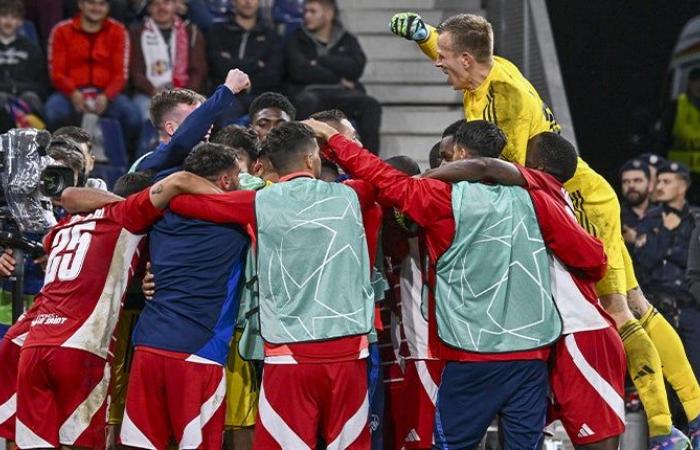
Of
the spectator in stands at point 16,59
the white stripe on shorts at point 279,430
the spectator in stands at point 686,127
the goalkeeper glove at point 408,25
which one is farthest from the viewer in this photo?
the spectator in stands at point 686,127

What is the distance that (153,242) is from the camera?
7.55 meters

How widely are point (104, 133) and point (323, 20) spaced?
Answer: 6.80 ft

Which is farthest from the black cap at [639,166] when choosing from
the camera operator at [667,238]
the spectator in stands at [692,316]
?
the spectator in stands at [692,316]

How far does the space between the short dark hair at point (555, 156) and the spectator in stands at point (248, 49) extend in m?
5.22

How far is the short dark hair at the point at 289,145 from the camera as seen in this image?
291 inches

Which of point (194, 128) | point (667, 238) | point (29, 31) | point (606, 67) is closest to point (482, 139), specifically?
point (194, 128)

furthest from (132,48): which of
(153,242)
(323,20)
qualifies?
(153,242)

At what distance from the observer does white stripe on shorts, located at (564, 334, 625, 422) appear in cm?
745

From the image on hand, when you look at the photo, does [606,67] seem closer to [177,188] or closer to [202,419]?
[177,188]

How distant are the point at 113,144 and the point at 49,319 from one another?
478 centimetres

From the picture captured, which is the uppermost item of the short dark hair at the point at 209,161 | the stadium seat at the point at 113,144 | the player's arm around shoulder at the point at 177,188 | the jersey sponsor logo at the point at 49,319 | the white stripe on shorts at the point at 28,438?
the short dark hair at the point at 209,161

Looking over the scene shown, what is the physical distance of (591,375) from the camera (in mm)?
7453

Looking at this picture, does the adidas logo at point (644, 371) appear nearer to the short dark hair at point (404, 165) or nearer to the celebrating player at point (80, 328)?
the short dark hair at point (404, 165)

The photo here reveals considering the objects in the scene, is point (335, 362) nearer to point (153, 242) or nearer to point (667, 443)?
point (153, 242)
